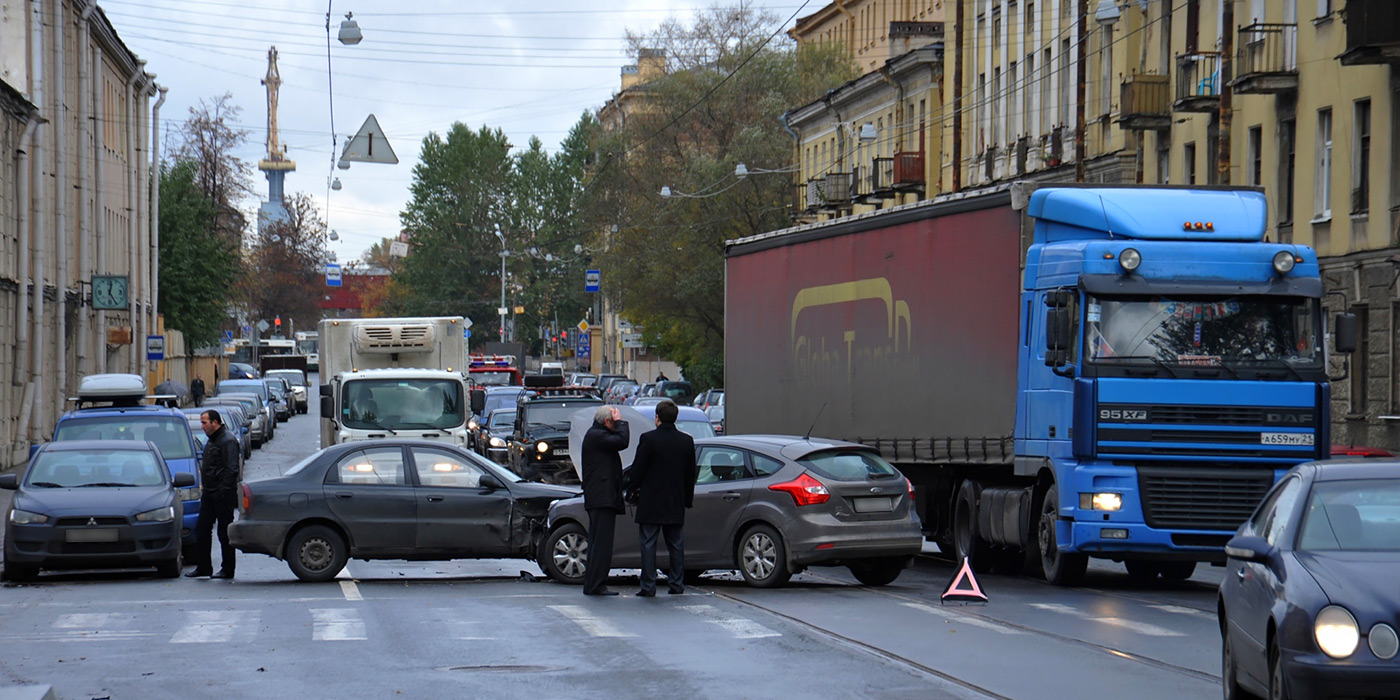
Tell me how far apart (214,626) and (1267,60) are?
25837 millimetres

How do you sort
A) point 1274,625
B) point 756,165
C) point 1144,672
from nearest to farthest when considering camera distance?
point 1274,625
point 1144,672
point 756,165

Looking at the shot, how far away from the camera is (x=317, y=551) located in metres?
17.8

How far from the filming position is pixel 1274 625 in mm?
8109

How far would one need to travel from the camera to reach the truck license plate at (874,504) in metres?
16.3

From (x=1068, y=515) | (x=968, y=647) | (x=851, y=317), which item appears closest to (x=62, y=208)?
(x=851, y=317)

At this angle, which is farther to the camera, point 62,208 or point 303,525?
point 62,208

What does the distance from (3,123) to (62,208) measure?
4.70 metres

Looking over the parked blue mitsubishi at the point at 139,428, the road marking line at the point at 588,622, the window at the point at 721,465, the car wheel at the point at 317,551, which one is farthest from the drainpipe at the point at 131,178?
the road marking line at the point at 588,622

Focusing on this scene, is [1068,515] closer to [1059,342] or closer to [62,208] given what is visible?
[1059,342]

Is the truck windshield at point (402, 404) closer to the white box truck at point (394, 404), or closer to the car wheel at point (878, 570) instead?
the white box truck at point (394, 404)

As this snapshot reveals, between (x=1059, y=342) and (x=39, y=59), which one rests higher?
(x=39, y=59)

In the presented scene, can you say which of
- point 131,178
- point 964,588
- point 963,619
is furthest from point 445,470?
point 131,178

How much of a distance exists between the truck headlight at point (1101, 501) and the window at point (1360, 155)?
17.1m

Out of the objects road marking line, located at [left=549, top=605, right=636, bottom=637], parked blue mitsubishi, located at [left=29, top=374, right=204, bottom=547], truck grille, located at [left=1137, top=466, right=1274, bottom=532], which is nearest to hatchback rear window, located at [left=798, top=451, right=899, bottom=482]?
truck grille, located at [left=1137, top=466, right=1274, bottom=532]
